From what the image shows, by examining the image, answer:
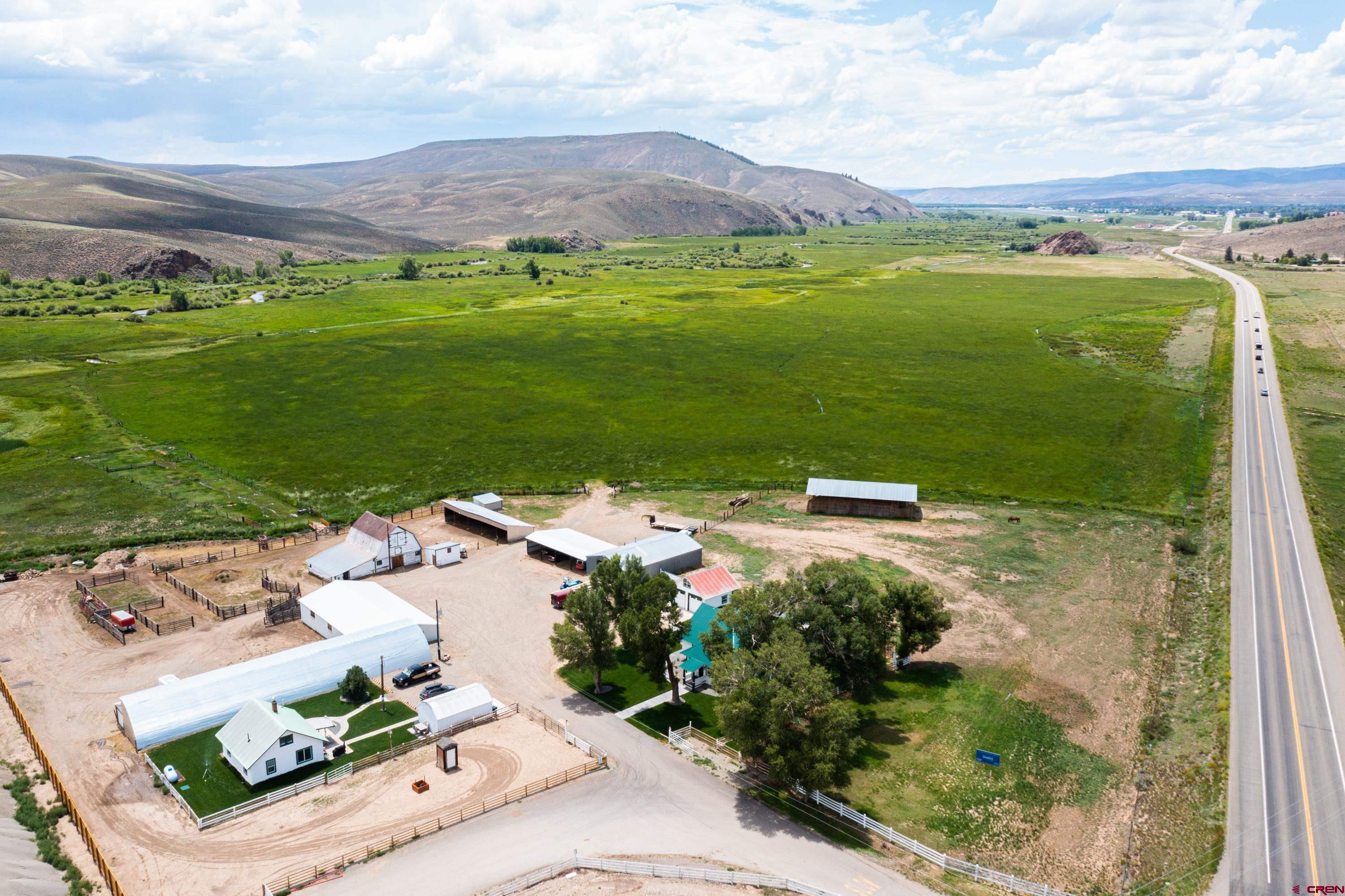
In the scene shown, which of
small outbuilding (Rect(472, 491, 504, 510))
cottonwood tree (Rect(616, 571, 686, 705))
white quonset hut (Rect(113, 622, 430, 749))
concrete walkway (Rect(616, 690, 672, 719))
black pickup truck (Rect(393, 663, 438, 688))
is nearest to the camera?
white quonset hut (Rect(113, 622, 430, 749))

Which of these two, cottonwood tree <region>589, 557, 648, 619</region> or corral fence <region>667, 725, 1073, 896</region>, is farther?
cottonwood tree <region>589, 557, 648, 619</region>

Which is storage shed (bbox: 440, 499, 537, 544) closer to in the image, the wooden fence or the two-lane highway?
the wooden fence

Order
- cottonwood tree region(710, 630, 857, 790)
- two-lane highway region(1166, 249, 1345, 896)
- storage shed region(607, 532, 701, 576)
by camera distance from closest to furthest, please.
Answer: two-lane highway region(1166, 249, 1345, 896)
cottonwood tree region(710, 630, 857, 790)
storage shed region(607, 532, 701, 576)

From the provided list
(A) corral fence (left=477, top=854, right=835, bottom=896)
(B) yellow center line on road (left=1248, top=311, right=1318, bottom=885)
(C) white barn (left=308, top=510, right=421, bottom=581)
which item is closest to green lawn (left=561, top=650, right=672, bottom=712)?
(A) corral fence (left=477, top=854, right=835, bottom=896)

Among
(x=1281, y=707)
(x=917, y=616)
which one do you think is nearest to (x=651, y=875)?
(x=917, y=616)

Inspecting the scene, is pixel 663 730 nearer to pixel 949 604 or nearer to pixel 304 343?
pixel 949 604

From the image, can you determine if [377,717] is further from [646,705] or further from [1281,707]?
[1281,707]
